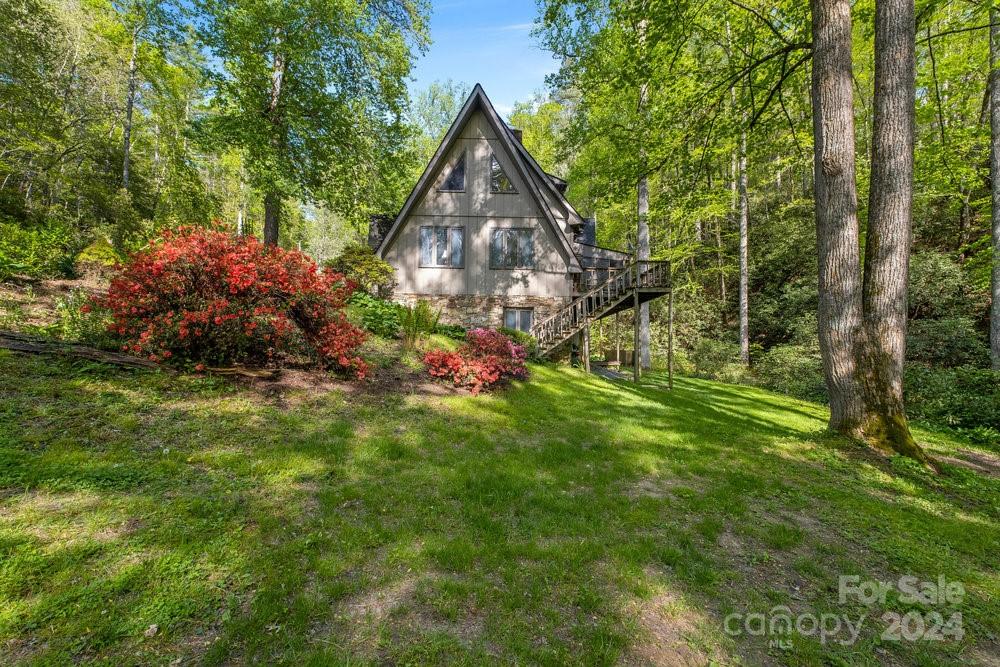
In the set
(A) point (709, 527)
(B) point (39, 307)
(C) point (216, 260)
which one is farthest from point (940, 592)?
(B) point (39, 307)

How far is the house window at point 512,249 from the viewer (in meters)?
15.7

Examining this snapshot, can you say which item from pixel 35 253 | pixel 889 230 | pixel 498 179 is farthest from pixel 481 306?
pixel 35 253

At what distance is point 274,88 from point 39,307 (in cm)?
1075

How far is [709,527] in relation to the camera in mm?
3744

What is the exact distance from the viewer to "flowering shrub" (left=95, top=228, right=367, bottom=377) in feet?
19.0

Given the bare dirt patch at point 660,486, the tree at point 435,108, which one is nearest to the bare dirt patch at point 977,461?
the bare dirt patch at point 660,486

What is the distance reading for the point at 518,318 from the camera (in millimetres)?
16016

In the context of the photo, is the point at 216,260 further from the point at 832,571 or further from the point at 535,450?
the point at 832,571

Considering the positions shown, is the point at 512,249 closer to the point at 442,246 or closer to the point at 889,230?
the point at 442,246

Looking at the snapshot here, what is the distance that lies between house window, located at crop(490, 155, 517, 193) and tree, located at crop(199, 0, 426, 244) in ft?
14.4

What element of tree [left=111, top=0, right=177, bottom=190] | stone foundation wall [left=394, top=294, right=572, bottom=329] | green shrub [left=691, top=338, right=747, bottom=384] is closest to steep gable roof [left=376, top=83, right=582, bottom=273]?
stone foundation wall [left=394, top=294, right=572, bottom=329]

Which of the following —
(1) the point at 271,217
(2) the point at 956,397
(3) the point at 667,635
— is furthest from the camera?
(1) the point at 271,217

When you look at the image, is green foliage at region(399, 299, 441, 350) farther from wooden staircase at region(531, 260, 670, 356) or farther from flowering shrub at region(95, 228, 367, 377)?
wooden staircase at region(531, 260, 670, 356)

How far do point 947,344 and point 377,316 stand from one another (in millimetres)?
20048
